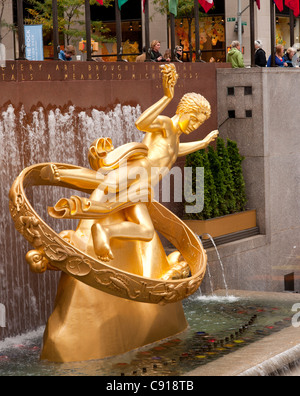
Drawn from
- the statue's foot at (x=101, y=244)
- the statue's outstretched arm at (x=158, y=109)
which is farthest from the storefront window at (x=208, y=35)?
the statue's foot at (x=101, y=244)

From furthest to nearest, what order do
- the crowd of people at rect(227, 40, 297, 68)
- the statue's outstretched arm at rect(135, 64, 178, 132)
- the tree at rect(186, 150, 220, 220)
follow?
the crowd of people at rect(227, 40, 297, 68) → the tree at rect(186, 150, 220, 220) → the statue's outstretched arm at rect(135, 64, 178, 132)

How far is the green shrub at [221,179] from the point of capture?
12492 millimetres

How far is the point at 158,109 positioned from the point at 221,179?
12.3 feet

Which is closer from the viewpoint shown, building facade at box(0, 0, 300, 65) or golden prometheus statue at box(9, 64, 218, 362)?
golden prometheus statue at box(9, 64, 218, 362)

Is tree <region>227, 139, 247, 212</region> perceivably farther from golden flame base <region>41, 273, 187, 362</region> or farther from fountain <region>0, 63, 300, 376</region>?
golden flame base <region>41, 273, 187, 362</region>

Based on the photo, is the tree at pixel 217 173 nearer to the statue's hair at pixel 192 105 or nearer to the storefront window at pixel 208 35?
the statue's hair at pixel 192 105

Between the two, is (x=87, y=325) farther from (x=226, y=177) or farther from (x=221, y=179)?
(x=226, y=177)

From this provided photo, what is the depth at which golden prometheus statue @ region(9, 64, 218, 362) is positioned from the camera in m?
8.18

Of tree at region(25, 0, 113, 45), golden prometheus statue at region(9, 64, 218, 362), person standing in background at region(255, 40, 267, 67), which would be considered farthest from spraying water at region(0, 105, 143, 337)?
tree at region(25, 0, 113, 45)

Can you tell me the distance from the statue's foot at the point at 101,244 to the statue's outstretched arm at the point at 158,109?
51.5 inches

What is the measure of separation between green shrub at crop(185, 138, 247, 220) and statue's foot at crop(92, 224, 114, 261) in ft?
13.5

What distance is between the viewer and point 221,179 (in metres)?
12.8

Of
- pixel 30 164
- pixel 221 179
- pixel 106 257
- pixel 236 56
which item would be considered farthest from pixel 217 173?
pixel 106 257
